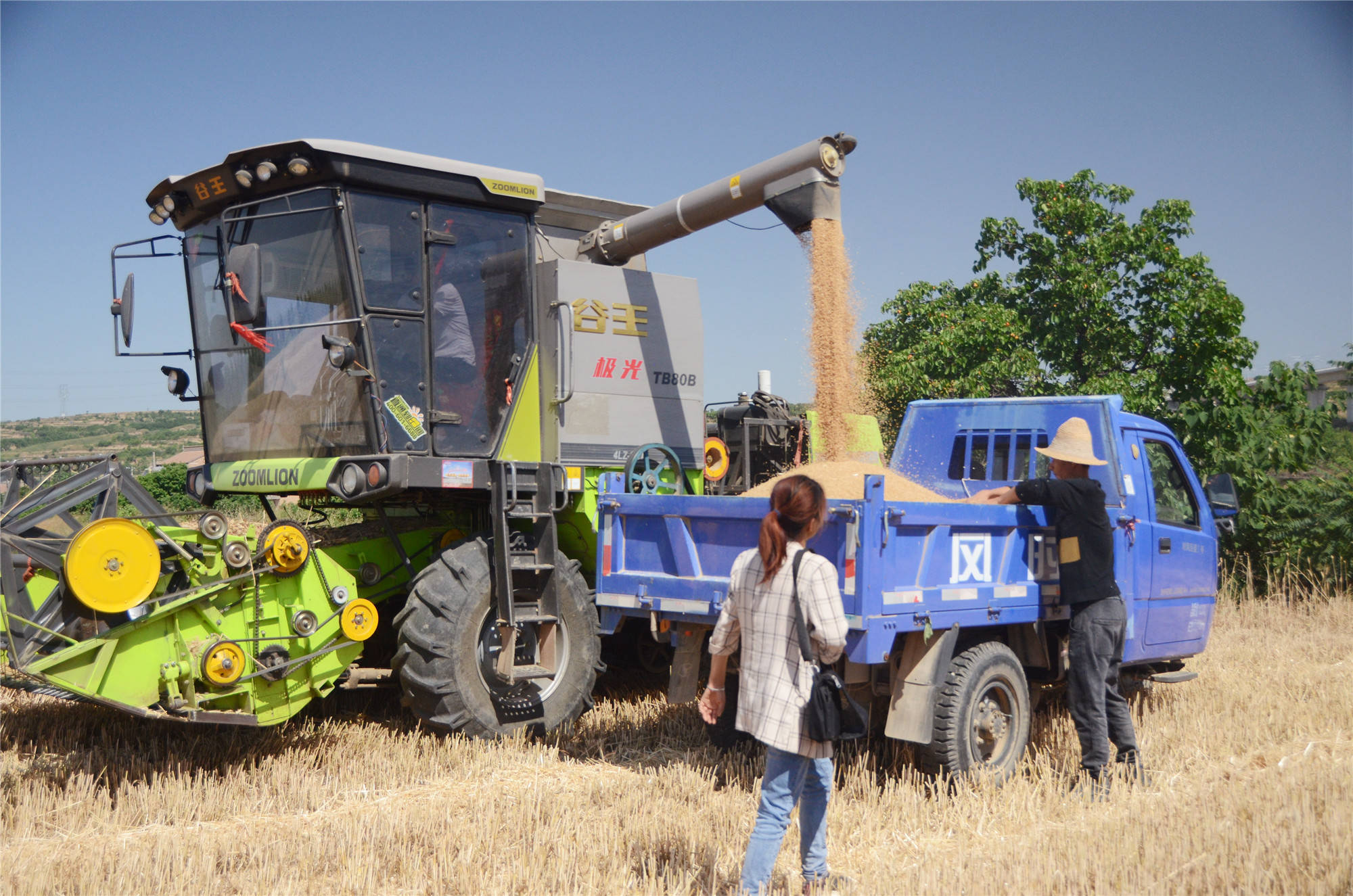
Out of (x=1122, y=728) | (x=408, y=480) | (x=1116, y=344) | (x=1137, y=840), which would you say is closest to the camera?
(x=1137, y=840)

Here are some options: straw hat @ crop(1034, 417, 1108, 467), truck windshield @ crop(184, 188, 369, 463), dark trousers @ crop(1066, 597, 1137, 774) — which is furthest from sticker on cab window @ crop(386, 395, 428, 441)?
dark trousers @ crop(1066, 597, 1137, 774)

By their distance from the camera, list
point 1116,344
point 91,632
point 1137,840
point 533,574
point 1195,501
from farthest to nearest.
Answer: point 1116,344, point 1195,501, point 533,574, point 91,632, point 1137,840

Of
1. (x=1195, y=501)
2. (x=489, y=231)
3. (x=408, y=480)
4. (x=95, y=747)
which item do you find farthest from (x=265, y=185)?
(x=1195, y=501)

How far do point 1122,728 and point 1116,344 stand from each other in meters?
11.6

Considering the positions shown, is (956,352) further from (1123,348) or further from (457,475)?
(457,475)

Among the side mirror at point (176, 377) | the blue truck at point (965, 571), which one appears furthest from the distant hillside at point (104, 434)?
the blue truck at point (965, 571)

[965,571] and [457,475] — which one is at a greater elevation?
[457,475]

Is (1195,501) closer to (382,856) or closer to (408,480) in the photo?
(408,480)

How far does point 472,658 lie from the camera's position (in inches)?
252

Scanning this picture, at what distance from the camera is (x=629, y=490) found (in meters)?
7.36

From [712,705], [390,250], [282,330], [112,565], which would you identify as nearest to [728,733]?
[712,705]

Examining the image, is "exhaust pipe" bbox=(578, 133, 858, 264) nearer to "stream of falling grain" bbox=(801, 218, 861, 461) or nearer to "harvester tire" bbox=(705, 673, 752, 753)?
"stream of falling grain" bbox=(801, 218, 861, 461)

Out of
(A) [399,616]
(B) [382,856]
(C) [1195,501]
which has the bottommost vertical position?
(B) [382,856]

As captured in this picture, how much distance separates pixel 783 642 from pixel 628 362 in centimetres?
404
